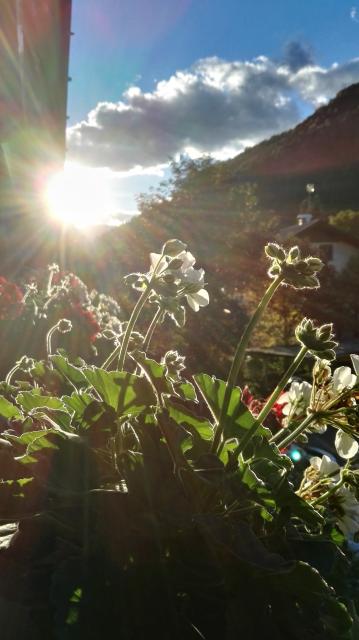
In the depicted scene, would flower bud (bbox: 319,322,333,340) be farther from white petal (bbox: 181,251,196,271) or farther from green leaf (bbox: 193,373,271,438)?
white petal (bbox: 181,251,196,271)

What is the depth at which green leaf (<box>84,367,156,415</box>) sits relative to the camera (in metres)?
0.65

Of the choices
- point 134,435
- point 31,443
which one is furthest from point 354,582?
point 31,443

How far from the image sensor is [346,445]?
2.51 ft

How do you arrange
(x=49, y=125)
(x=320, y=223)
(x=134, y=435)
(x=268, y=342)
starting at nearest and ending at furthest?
(x=134, y=435) < (x=49, y=125) < (x=268, y=342) < (x=320, y=223)

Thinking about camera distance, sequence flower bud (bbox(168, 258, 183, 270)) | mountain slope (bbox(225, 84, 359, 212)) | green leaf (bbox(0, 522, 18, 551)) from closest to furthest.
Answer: green leaf (bbox(0, 522, 18, 551)) < flower bud (bbox(168, 258, 183, 270)) < mountain slope (bbox(225, 84, 359, 212))

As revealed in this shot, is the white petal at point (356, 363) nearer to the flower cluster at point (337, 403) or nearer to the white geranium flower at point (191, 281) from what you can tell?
the flower cluster at point (337, 403)

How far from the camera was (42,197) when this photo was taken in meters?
10.4

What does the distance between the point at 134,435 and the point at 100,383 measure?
0.26 feet

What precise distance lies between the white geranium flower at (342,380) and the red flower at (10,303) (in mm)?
1992

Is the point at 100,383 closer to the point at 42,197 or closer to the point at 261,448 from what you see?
the point at 261,448

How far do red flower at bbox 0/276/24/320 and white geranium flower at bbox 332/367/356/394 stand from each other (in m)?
1.99

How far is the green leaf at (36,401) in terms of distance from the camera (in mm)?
703

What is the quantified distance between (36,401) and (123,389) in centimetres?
13

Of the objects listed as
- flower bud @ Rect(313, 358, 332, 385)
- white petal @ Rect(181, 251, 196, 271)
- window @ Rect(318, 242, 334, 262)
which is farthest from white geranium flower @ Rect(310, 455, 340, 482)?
window @ Rect(318, 242, 334, 262)
